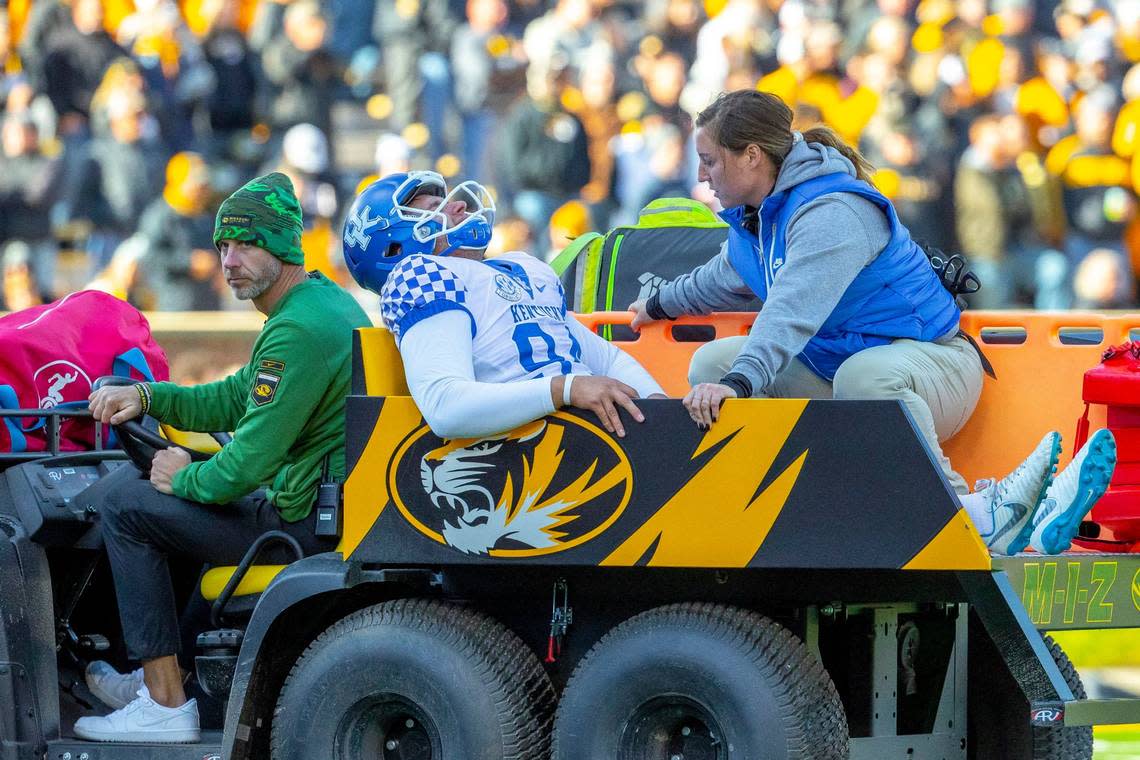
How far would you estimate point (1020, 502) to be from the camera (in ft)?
13.0

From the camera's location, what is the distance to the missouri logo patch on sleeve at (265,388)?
176 inches

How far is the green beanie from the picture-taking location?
4660 millimetres

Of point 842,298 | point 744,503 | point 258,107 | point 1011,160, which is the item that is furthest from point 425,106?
point 744,503

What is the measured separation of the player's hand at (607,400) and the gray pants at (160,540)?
3.34 ft

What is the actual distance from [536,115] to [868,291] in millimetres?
7248

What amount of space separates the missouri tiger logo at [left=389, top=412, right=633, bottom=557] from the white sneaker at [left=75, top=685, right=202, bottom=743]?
1.01 metres

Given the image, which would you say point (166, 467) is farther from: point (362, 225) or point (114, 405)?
point (362, 225)

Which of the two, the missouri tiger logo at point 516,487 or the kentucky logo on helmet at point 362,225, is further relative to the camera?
the kentucky logo on helmet at point 362,225

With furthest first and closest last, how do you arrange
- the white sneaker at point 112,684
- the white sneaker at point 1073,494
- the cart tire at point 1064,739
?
1. the white sneaker at point 112,684
2. the cart tire at point 1064,739
3. the white sneaker at point 1073,494

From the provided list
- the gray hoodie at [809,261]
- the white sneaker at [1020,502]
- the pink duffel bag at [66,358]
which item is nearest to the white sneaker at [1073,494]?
the white sneaker at [1020,502]

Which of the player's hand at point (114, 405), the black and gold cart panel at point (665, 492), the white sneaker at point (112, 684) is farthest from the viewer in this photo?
the white sneaker at point (112, 684)

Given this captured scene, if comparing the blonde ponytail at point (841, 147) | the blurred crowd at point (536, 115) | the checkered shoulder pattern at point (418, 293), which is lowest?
the checkered shoulder pattern at point (418, 293)

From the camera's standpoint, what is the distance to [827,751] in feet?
12.7

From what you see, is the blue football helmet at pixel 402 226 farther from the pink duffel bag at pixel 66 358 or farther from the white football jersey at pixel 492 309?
the pink duffel bag at pixel 66 358
